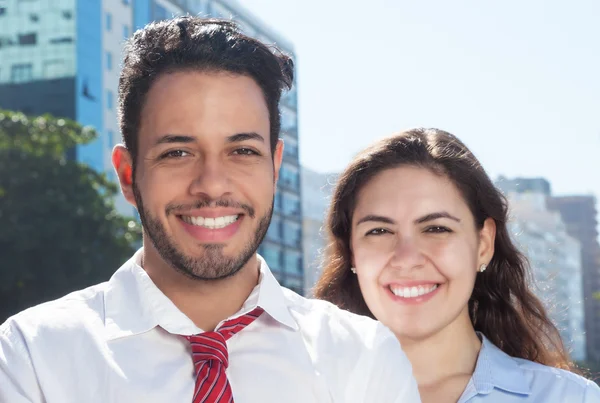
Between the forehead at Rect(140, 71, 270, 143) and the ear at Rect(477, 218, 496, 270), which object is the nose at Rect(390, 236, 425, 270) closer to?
the ear at Rect(477, 218, 496, 270)

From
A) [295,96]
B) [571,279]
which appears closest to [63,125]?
[295,96]

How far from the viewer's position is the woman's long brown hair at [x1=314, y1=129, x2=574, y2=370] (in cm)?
362

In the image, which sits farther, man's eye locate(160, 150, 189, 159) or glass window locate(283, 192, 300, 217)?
glass window locate(283, 192, 300, 217)

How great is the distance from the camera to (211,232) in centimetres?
231

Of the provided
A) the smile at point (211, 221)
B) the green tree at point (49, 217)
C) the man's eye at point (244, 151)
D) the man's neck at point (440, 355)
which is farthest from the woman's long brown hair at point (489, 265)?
the green tree at point (49, 217)

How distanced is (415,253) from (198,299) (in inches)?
42.9

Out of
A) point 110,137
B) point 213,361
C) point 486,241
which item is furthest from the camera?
point 110,137

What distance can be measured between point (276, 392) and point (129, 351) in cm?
35

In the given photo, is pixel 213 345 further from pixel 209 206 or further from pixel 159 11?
pixel 159 11

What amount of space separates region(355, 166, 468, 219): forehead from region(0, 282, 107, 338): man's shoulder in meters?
1.31

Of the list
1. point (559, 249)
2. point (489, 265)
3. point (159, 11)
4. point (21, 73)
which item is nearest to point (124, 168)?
point (489, 265)

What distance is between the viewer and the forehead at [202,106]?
2.38 m

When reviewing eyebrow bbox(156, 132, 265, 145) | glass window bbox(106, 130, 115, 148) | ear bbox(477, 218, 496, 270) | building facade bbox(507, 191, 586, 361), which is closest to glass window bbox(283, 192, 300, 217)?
glass window bbox(106, 130, 115, 148)

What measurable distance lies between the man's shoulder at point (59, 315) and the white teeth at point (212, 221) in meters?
0.30
